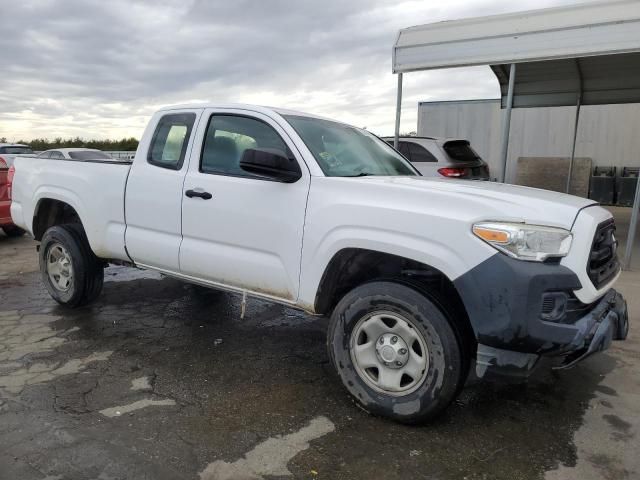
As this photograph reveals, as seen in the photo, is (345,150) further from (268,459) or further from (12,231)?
(12,231)

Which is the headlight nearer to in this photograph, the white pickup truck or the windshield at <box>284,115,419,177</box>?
the white pickup truck

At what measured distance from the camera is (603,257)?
310 centimetres

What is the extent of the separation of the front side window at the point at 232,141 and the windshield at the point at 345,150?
0.73 ft

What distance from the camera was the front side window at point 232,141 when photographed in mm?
3898

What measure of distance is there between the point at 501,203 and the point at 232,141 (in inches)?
83.9

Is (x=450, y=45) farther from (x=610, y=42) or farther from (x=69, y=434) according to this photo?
(x=69, y=434)

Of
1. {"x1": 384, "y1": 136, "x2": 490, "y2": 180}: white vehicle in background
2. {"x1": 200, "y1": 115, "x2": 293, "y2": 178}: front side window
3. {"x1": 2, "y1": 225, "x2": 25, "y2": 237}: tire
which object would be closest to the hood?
{"x1": 200, "y1": 115, "x2": 293, "y2": 178}: front side window

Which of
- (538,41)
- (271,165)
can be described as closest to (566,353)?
(271,165)

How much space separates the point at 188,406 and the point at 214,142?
201 cm

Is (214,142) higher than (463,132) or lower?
lower

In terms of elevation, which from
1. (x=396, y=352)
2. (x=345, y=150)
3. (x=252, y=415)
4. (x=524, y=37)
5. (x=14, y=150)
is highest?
(x=524, y=37)

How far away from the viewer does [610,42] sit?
22.3ft

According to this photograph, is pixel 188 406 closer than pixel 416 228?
No

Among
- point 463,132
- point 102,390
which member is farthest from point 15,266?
point 463,132
